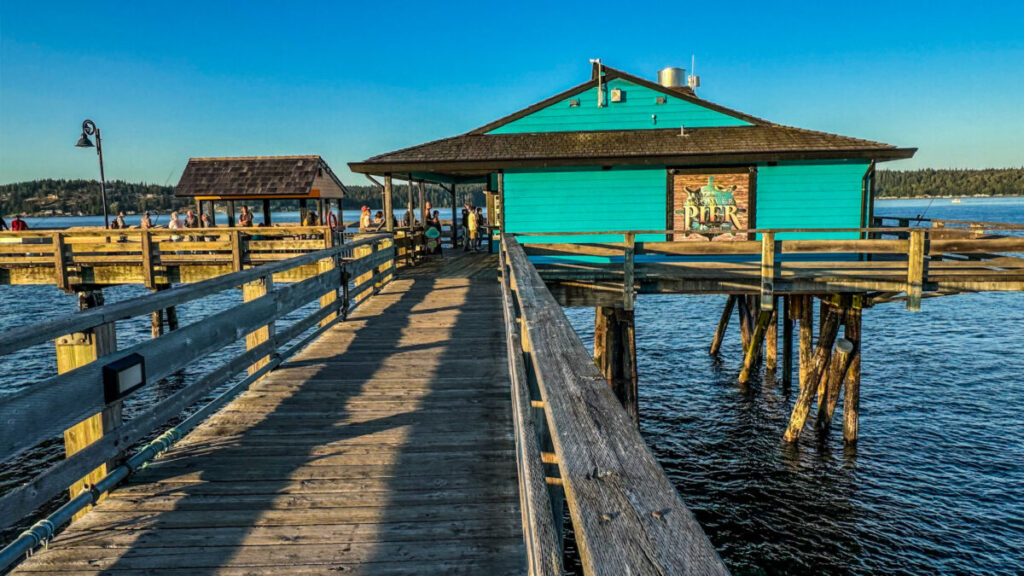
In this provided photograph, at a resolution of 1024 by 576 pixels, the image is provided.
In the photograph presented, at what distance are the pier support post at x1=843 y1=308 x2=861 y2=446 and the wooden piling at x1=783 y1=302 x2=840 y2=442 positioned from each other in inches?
10.1

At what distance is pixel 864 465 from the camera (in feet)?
42.8

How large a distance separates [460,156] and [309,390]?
36.6 feet

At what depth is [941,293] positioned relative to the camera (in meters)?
11.6

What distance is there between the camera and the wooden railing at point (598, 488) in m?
1.25

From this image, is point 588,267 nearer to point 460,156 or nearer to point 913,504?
point 460,156

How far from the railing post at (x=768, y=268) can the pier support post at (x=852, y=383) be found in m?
2.33

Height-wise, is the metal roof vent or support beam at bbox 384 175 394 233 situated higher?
the metal roof vent

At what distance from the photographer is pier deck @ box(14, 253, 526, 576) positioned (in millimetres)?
3174

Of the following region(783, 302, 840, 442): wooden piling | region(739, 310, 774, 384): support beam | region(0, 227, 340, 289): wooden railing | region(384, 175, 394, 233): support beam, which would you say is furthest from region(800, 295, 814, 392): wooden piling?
region(0, 227, 340, 289): wooden railing

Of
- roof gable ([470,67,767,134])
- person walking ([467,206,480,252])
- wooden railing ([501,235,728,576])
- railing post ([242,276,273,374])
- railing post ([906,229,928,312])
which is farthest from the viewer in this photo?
person walking ([467,206,480,252])

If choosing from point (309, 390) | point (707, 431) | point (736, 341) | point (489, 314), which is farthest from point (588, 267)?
point (736, 341)

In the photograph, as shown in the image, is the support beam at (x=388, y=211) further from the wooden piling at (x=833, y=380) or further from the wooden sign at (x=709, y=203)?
the wooden piling at (x=833, y=380)

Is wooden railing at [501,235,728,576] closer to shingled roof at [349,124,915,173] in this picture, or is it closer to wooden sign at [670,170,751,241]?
shingled roof at [349,124,915,173]

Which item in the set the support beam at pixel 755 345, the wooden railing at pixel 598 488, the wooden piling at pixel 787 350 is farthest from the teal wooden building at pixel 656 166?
the wooden railing at pixel 598 488
